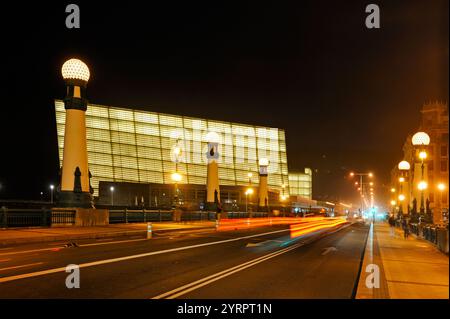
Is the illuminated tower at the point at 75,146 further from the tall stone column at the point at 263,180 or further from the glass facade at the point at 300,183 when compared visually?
the glass facade at the point at 300,183

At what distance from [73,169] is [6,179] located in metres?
68.6

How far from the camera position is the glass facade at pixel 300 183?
132 metres

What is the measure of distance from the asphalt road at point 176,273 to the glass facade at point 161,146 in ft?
201

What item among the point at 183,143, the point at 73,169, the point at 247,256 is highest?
the point at 183,143

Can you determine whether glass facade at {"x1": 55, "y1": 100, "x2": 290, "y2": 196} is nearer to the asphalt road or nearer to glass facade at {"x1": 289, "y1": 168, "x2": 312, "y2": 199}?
glass facade at {"x1": 289, "y1": 168, "x2": 312, "y2": 199}

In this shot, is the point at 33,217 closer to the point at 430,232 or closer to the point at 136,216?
the point at 136,216

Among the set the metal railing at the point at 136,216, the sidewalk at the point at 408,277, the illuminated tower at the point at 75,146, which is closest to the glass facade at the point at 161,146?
the metal railing at the point at 136,216

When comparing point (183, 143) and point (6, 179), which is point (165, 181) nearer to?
point (183, 143)

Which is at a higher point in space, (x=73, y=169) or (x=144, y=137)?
(x=144, y=137)

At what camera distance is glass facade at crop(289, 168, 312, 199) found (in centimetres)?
13182

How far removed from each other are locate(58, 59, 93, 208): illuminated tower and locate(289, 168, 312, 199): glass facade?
101 meters

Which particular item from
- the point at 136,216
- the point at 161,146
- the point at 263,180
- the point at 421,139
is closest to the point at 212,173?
the point at 136,216
